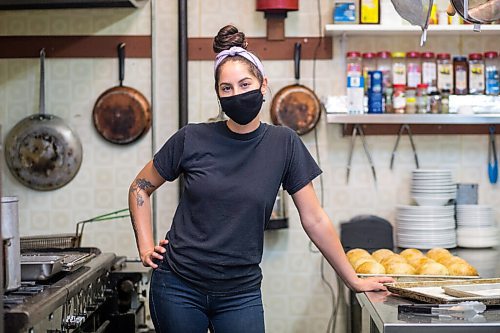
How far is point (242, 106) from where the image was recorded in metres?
2.77

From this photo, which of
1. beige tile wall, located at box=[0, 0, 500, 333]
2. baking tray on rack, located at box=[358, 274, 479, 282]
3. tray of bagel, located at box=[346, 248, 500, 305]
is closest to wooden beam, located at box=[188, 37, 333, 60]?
beige tile wall, located at box=[0, 0, 500, 333]

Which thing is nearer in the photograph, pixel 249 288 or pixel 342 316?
pixel 249 288

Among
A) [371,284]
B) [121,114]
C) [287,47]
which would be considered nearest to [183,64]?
[121,114]

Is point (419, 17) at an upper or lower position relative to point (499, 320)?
upper

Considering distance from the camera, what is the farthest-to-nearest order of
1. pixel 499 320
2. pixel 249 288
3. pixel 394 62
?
pixel 394 62 < pixel 249 288 < pixel 499 320

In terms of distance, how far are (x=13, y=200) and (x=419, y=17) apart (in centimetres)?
155

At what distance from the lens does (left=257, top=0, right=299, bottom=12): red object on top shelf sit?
4.81 metres

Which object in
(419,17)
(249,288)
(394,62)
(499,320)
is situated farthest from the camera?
(394,62)

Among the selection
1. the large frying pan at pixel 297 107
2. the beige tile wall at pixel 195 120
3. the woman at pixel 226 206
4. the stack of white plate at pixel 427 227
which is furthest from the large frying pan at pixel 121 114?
the woman at pixel 226 206

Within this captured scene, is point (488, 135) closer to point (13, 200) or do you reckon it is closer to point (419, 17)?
point (419, 17)

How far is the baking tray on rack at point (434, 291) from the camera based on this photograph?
2707mm

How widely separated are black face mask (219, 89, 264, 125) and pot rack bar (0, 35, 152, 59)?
2.31 metres

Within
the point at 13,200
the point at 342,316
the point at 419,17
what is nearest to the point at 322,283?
the point at 342,316

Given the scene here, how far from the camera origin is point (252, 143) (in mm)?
2818
